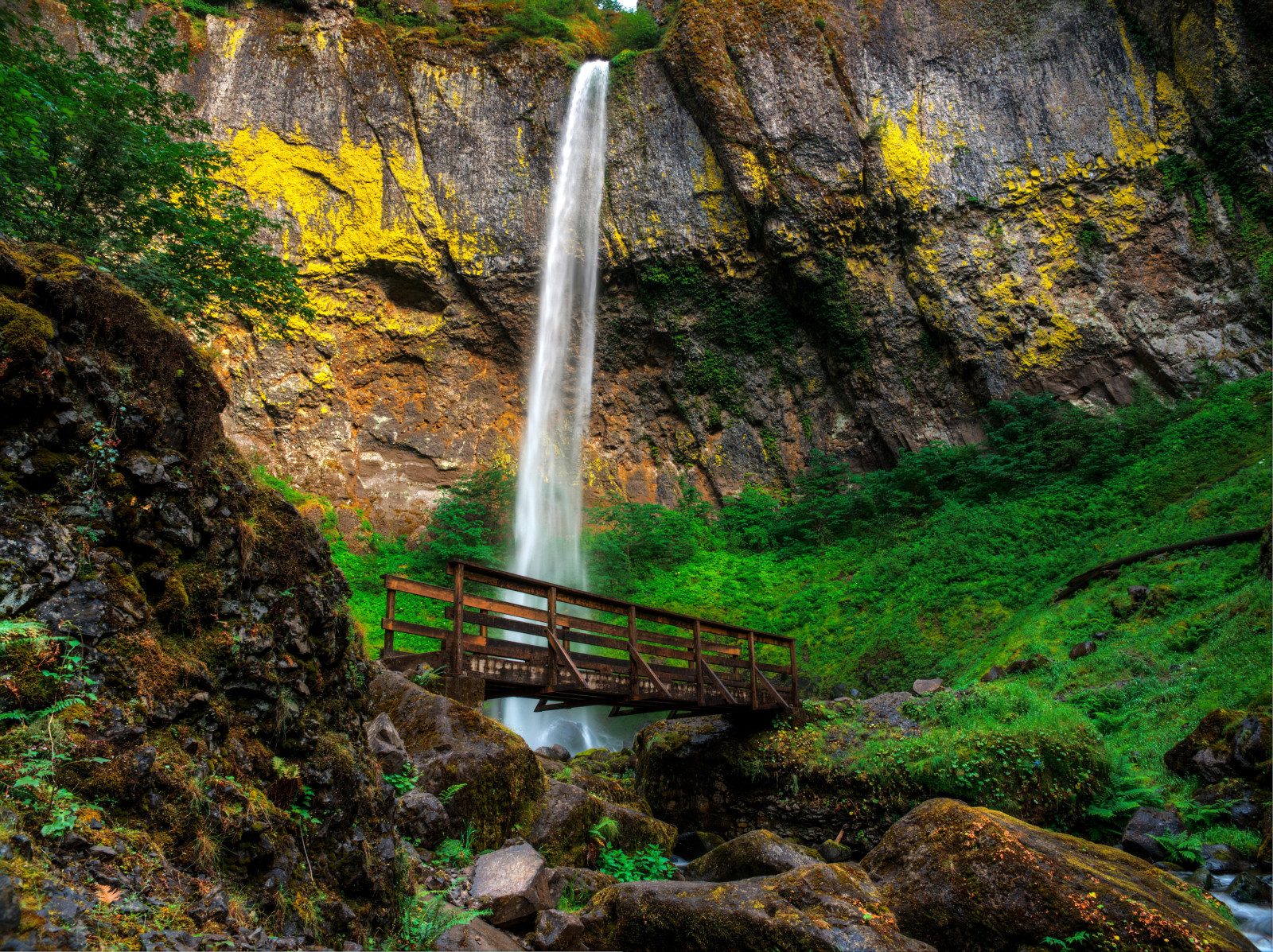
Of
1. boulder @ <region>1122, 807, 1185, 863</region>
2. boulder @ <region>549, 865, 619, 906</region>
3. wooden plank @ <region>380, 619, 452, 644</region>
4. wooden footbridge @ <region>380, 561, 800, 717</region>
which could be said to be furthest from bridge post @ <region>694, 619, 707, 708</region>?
boulder @ <region>1122, 807, 1185, 863</region>

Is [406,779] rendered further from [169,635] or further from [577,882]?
[169,635]

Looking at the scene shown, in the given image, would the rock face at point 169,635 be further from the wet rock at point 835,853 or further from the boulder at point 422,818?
the wet rock at point 835,853

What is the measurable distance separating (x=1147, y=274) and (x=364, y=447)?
76.5 ft

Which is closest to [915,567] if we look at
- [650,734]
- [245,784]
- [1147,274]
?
[650,734]

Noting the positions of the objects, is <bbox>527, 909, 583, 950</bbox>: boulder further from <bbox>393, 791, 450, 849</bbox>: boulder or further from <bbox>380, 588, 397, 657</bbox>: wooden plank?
<bbox>380, 588, 397, 657</bbox>: wooden plank

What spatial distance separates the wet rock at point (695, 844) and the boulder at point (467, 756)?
332cm

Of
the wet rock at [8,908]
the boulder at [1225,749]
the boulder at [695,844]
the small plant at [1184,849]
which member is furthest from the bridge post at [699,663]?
the wet rock at [8,908]

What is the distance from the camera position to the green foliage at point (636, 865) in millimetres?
5965

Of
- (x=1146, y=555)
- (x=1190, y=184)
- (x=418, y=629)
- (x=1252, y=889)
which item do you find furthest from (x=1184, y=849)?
(x=1190, y=184)

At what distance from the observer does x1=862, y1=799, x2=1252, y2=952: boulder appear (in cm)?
385

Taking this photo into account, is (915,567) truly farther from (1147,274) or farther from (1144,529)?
(1147,274)

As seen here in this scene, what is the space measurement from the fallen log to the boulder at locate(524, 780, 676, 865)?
1049 cm

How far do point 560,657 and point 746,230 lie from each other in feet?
60.3

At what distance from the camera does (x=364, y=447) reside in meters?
20.9
